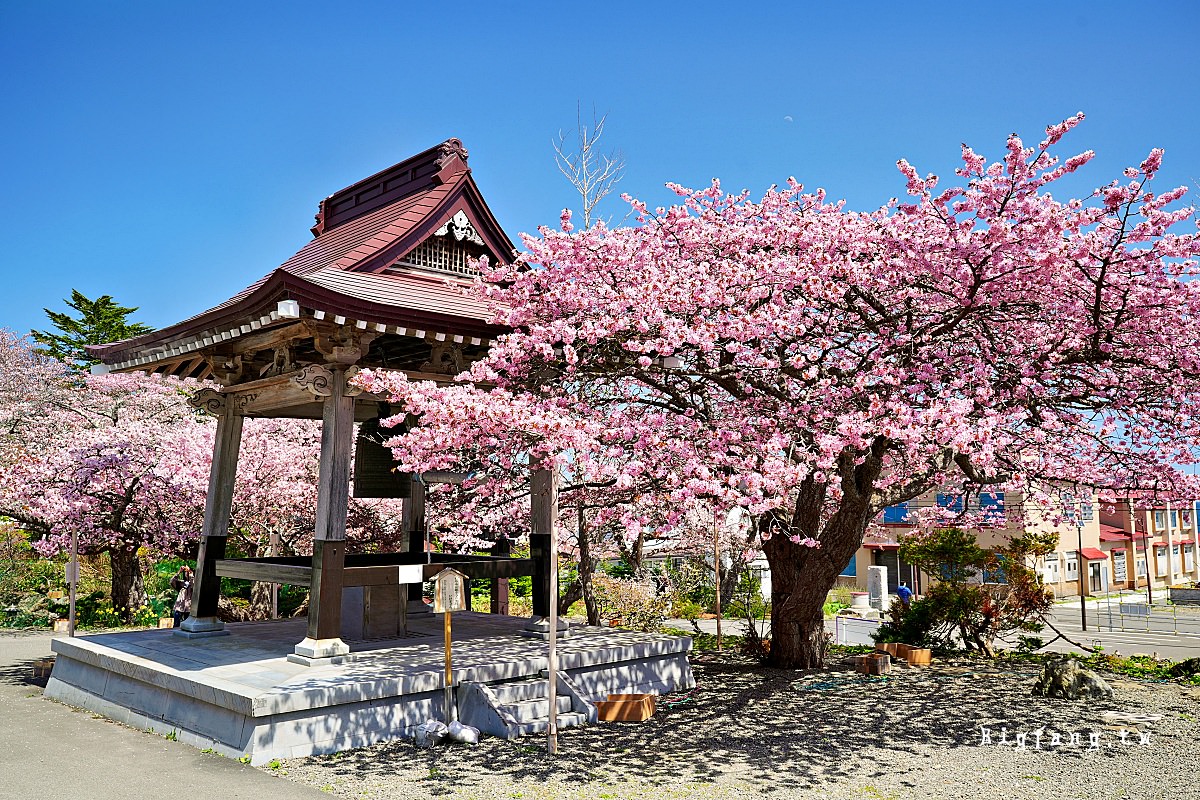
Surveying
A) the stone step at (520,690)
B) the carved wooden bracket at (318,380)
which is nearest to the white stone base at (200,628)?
the carved wooden bracket at (318,380)

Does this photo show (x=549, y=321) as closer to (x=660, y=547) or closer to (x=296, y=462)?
(x=296, y=462)

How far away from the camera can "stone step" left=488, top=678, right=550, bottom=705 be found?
8.41 m

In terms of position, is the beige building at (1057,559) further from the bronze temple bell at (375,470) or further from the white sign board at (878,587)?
the bronze temple bell at (375,470)

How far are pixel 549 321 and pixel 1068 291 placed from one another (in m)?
5.37

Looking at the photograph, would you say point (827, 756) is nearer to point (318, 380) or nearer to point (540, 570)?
point (540, 570)

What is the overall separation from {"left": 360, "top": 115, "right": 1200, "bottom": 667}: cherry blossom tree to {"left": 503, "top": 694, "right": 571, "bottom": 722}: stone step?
7.45 ft

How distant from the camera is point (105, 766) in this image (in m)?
7.02

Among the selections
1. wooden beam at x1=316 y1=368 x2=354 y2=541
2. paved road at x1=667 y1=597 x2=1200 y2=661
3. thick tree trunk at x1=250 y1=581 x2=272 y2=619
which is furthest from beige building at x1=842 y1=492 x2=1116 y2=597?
wooden beam at x1=316 y1=368 x2=354 y2=541

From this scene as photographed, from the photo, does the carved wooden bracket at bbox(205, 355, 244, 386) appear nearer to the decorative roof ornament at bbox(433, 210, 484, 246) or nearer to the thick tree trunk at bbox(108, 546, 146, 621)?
the decorative roof ornament at bbox(433, 210, 484, 246)

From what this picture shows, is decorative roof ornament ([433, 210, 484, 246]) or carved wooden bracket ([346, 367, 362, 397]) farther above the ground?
decorative roof ornament ([433, 210, 484, 246])

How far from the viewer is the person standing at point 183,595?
1509cm

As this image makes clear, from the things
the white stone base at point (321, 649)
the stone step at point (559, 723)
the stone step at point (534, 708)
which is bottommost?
the stone step at point (559, 723)

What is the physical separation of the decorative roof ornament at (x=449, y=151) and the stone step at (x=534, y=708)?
7.21m

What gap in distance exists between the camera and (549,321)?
29.9 feet
